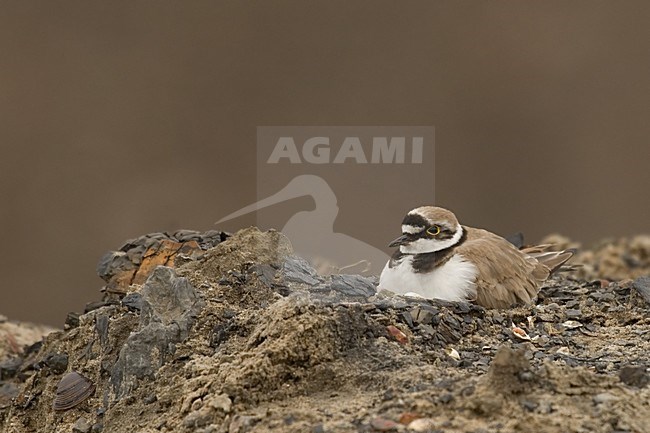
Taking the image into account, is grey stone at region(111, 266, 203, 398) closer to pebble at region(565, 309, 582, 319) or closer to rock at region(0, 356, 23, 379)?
rock at region(0, 356, 23, 379)

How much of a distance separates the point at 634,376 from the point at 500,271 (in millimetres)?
1924

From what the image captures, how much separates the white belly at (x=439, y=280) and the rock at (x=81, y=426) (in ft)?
6.73

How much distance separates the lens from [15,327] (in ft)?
26.7

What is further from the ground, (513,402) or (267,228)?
(267,228)

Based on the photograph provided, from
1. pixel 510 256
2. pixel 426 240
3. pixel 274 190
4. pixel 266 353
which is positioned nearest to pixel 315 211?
pixel 274 190

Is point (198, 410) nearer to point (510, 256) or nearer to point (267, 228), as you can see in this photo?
point (267, 228)

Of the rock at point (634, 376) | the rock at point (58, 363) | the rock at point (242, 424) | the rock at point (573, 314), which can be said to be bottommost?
the rock at point (58, 363)

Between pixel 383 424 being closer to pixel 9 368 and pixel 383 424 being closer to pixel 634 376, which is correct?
pixel 634 376

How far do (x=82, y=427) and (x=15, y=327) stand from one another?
3.53 m

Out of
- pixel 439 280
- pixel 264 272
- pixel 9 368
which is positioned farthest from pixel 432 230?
pixel 9 368

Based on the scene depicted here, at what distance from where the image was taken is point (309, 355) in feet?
14.4

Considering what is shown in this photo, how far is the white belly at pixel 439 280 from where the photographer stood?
5.81 m

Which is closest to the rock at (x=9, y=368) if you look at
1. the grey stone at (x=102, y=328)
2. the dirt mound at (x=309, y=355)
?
the dirt mound at (x=309, y=355)

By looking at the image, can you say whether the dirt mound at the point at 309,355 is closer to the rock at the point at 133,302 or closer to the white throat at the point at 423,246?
the rock at the point at 133,302
